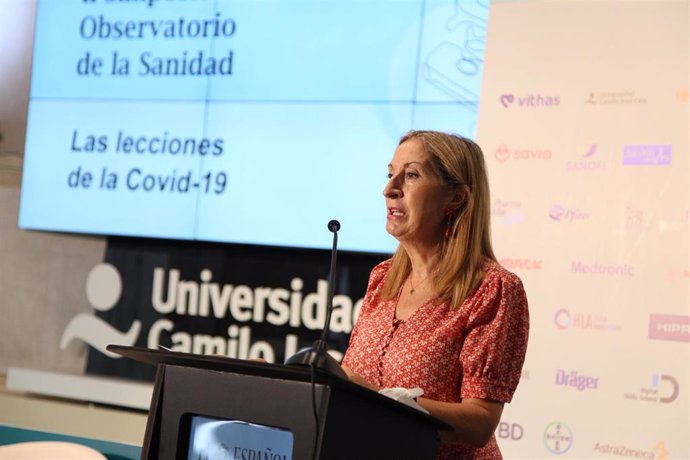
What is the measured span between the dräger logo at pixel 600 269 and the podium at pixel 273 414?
2.29m

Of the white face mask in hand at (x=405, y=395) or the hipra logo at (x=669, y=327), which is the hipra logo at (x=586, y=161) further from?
the white face mask in hand at (x=405, y=395)

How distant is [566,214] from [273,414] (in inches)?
104

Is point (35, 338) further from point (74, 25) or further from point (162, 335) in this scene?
point (74, 25)

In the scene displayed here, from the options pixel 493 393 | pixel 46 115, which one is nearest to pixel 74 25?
pixel 46 115

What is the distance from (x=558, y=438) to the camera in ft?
12.8

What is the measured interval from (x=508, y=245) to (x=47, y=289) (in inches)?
112

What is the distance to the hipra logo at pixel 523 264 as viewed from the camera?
4.03m

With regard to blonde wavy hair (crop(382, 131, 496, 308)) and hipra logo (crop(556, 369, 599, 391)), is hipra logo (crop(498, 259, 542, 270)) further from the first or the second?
blonde wavy hair (crop(382, 131, 496, 308))

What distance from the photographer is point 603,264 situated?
3910 millimetres

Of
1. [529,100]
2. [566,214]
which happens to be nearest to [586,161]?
[566,214]

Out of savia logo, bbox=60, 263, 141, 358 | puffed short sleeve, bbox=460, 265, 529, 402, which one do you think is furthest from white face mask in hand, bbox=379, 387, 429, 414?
savia logo, bbox=60, 263, 141, 358

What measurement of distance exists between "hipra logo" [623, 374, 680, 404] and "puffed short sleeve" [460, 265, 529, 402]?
6.11ft

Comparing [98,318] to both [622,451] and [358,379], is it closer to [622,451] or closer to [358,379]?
[622,451]

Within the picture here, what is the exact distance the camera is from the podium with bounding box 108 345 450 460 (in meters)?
1.54
